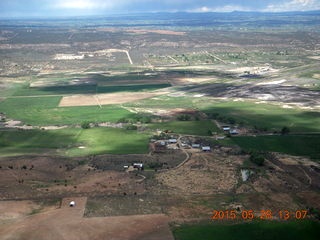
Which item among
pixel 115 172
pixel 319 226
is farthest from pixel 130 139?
pixel 319 226

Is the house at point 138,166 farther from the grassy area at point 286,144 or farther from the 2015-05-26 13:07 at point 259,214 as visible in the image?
the grassy area at point 286,144

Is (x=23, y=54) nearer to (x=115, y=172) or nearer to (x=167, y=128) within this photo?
(x=167, y=128)

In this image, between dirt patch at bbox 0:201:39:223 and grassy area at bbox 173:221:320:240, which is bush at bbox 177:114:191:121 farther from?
grassy area at bbox 173:221:320:240

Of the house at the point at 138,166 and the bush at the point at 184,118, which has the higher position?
the house at the point at 138,166

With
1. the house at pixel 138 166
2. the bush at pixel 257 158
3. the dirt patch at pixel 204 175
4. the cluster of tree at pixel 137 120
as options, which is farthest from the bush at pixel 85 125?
the bush at pixel 257 158

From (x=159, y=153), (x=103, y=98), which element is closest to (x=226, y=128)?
(x=159, y=153)

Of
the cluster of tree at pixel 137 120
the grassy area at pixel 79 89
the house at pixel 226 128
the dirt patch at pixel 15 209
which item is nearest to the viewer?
the dirt patch at pixel 15 209

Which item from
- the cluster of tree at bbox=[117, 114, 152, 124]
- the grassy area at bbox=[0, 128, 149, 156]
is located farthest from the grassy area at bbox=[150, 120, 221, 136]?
the grassy area at bbox=[0, 128, 149, 156]

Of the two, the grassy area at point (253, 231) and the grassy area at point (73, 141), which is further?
the grassy area at point (73, 141)
